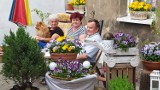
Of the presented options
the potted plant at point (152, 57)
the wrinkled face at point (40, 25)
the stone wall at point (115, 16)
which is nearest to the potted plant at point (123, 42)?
the potted plant at point (152, 57)

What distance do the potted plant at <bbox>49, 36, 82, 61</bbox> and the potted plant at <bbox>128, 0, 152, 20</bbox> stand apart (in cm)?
211

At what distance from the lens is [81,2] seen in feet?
32.0

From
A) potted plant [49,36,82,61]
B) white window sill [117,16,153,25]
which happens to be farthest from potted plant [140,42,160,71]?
white window sill [117,16,153,25]

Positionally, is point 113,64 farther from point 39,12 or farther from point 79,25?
point 39,12

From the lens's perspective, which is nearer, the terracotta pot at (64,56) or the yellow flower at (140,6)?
the terracotta pot at (64,56)

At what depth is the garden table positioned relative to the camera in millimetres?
5223

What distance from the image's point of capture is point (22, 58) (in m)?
5.32

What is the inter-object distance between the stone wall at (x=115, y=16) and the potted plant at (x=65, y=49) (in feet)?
6.11

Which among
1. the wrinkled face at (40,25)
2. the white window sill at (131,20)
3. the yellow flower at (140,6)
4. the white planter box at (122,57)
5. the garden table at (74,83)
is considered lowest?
the garden table at (74,83)

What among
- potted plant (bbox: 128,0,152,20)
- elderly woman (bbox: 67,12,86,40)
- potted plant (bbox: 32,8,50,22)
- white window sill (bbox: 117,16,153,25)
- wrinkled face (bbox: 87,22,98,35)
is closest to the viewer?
wrinkled face (bbox: 87,22,98,35)

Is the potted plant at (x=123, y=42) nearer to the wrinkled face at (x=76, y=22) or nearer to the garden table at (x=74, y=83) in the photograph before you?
the garden table at (x=74, y=83)

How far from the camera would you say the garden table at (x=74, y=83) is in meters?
5.22

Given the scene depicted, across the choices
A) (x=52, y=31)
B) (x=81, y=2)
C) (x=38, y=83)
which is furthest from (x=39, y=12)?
(x=38, y=83)

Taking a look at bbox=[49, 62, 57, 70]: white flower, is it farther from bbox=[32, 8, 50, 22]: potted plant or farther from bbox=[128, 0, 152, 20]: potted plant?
bbox=[32, 8, 50, 22]: potted plant
